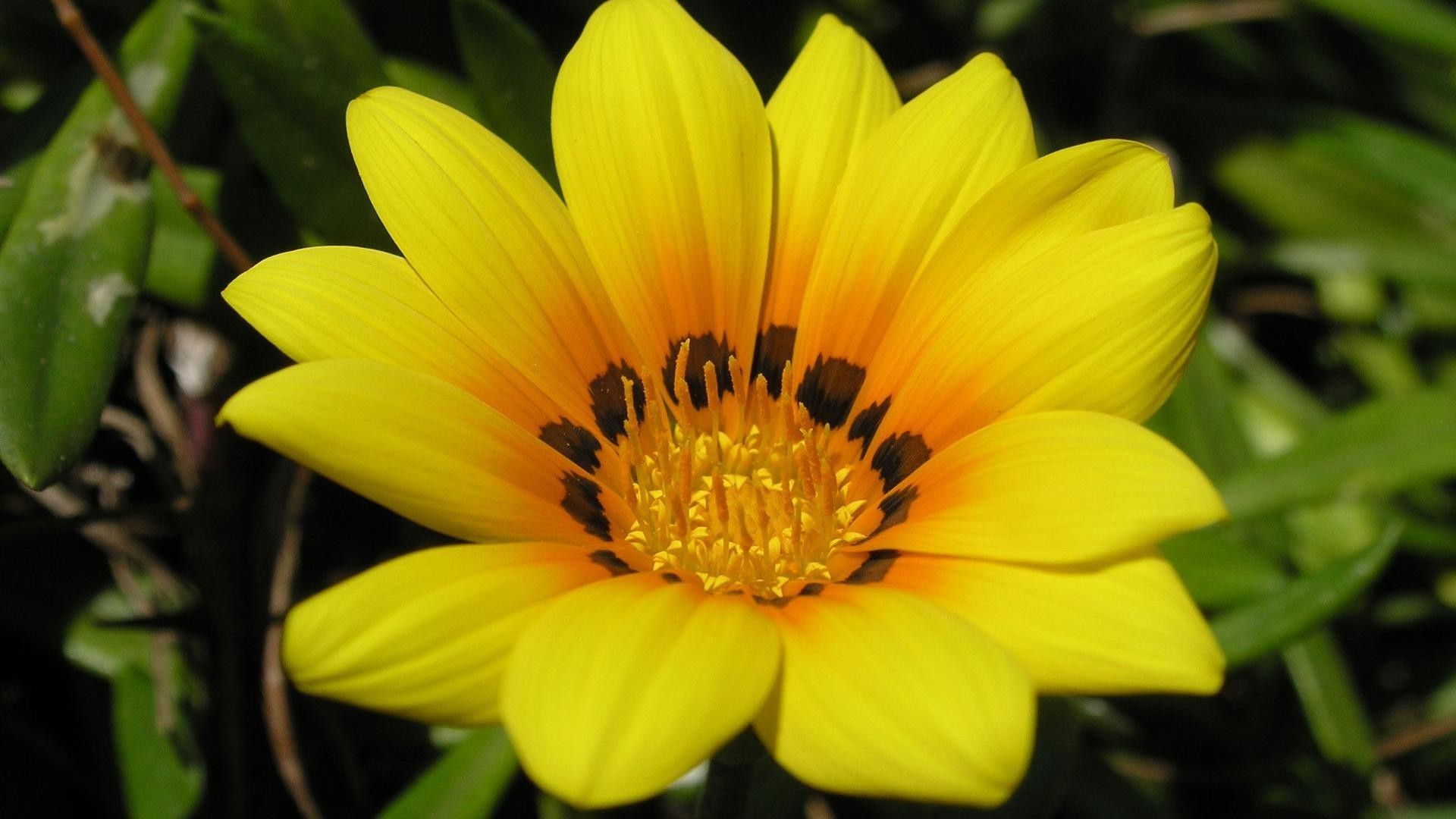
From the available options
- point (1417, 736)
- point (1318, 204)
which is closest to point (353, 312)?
point (1417, 736)

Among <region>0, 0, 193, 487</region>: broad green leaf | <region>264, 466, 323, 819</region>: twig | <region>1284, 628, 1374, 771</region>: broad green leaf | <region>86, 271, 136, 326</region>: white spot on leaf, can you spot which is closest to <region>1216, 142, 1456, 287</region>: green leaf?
<region>1284, 628, 1374, 771</region>: broad green leaf

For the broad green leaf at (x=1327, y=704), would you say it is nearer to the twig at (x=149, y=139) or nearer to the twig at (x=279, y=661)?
the twig at (x=279, y=661)

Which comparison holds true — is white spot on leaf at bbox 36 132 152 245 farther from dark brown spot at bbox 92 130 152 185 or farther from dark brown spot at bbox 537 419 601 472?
dark brown spot at bbox 537 419 601 472

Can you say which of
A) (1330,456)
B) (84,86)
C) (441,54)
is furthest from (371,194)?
(1330,456)

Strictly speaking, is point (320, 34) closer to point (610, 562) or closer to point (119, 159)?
point (119, 159)

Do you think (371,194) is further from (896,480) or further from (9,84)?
(9,84)

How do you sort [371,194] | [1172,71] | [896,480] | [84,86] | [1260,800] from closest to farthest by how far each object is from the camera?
1. [371,194]
2. [896,480]
3. [84,86]
4. [1260,800]
5. [1172,71]
